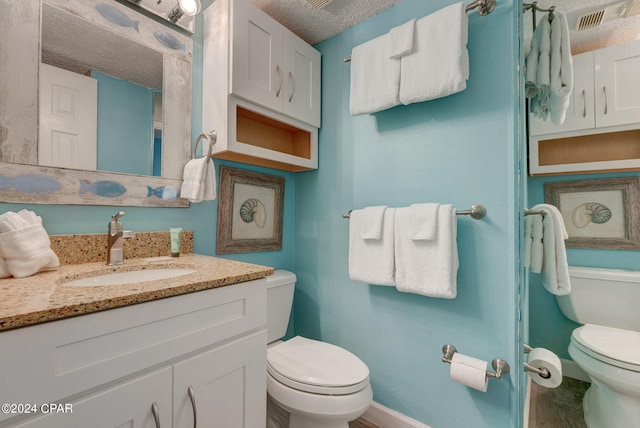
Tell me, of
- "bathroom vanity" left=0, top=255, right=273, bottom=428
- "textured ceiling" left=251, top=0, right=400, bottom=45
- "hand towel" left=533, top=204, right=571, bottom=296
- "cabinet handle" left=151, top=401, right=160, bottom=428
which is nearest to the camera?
"bathroom vanity" left=0, top=255, right=273, bottom=428

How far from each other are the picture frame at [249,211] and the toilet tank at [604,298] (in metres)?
1.45

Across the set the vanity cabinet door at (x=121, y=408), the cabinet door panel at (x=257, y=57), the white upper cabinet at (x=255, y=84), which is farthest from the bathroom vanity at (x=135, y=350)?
the cabinet door panel at (x=257, y=57)

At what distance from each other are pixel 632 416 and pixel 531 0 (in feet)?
5.11

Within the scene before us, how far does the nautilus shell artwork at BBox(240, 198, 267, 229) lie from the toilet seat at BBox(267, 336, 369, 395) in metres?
0.72

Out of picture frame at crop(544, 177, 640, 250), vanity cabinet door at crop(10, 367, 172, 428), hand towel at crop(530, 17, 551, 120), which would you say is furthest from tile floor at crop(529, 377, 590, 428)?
vanity cabinet door at crop(10, 367, 172, 428)

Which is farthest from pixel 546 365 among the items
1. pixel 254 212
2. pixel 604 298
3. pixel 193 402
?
pixel 254 212

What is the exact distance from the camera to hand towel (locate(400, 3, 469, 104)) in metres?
1.22

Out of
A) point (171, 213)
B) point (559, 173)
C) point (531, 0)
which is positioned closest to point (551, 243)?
point (559, 173)

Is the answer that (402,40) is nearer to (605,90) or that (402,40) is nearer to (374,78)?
(374,78)

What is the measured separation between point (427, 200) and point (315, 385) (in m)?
0.97

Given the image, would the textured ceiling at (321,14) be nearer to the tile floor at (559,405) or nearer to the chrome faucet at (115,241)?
the chrome faucet at (115,241)

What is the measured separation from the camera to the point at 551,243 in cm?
101

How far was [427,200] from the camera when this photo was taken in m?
1.43

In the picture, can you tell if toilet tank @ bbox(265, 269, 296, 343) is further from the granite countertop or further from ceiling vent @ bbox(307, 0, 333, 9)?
ceiling vent @ bbox(307, 0, 333, 9)
